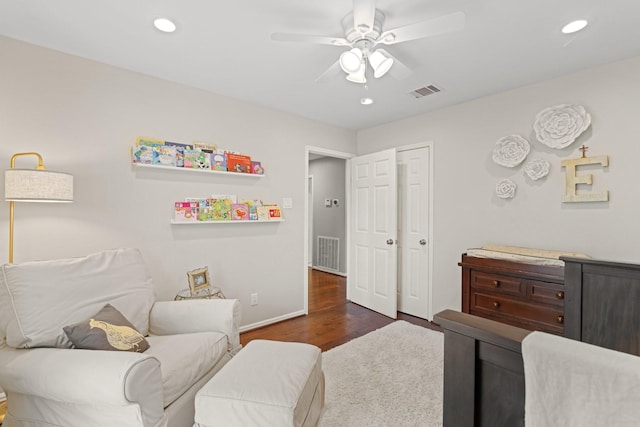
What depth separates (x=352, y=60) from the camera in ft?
5.42

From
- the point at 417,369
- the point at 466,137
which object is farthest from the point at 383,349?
the point at 466,137

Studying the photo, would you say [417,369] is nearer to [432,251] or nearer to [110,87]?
[432,251]

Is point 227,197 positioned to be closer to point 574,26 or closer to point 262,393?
point 262,393

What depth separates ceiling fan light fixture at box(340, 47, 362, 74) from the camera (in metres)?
1.64

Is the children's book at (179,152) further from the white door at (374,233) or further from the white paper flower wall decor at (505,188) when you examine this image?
the white paper flower wall decor at (505,188)

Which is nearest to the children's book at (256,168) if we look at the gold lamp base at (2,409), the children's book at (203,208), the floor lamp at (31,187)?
the children's book at (203,208)

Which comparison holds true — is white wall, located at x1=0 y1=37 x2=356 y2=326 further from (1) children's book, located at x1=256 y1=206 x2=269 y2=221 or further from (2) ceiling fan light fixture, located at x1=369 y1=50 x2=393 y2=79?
(2) ceiling fan light fixture, located at x1=369 y1=50 x2=393 y2=79

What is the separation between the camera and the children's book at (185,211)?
2.64 metres

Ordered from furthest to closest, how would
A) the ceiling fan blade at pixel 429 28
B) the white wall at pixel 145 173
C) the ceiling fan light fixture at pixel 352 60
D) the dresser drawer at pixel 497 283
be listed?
the dresser drawer at pixel 497 283 → the white wall at pixel 145 173 → the ceiling fan light fixture at pixel 352 60 → the ceiling fan blade at pixel 429 28

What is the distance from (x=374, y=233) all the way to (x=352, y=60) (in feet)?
8.03

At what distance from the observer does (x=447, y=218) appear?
10.6ft

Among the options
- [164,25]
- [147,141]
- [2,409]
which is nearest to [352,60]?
[164,25]

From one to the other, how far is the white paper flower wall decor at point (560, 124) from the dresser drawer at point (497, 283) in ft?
3.91

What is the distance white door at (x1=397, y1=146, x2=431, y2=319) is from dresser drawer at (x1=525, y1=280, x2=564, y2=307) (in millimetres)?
1190
